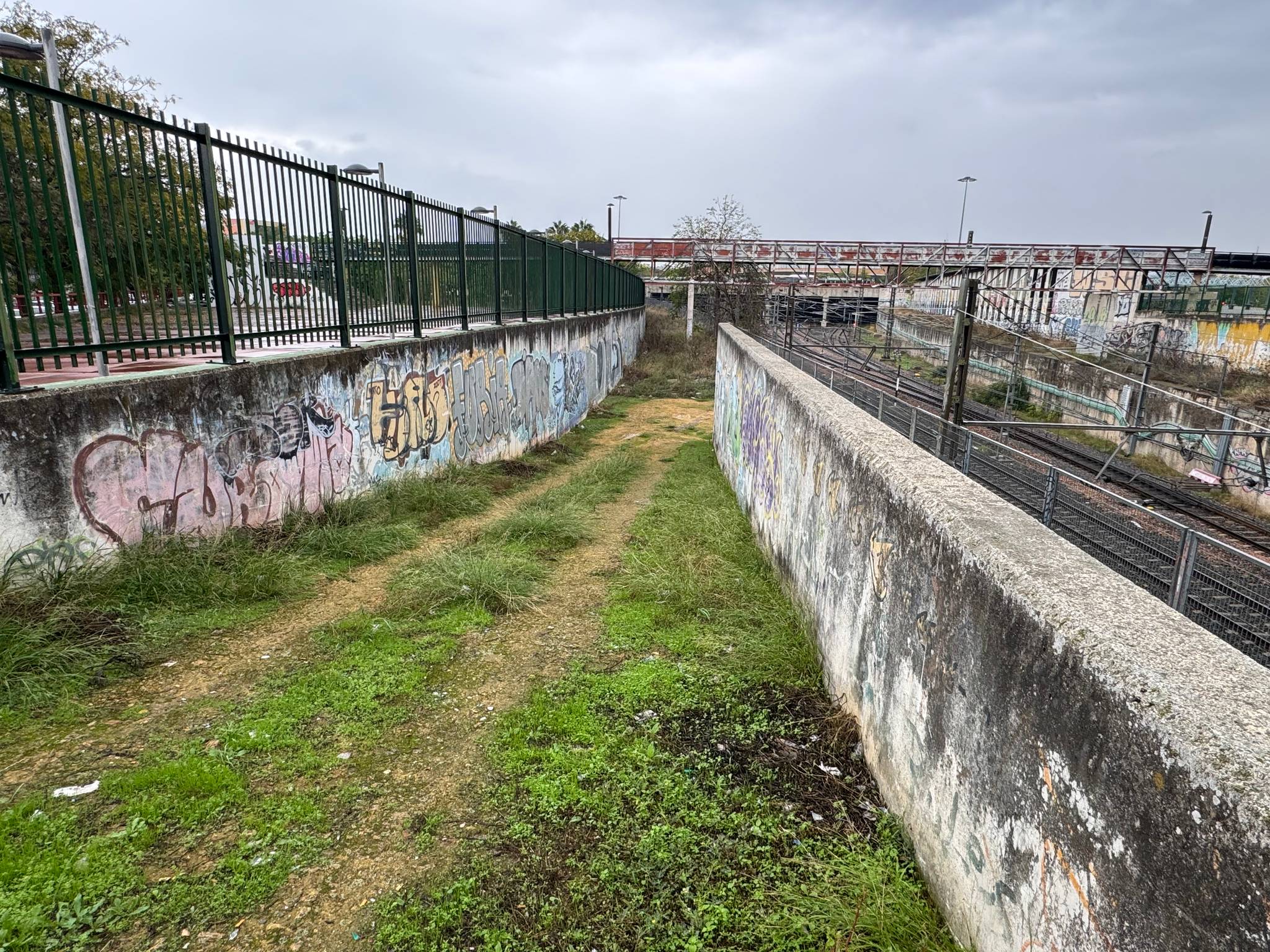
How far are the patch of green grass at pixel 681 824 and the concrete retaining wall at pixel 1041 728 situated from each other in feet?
0.75

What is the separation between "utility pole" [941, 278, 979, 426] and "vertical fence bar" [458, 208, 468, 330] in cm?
617

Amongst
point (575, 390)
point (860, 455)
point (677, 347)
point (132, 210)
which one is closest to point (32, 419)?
point (132, 210)

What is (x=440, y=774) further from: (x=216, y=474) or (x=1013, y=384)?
(x=1013, y=384)

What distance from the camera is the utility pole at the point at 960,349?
6.59m

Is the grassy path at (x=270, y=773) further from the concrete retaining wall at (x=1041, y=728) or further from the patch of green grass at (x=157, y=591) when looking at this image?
the concrete retaining wall at (x=1041, y=728)

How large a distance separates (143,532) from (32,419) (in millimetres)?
963

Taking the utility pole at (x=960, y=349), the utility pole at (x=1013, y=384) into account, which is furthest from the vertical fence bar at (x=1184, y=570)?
the utility pole at (x=1013, y=384)

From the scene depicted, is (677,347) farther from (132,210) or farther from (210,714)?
(210,714)

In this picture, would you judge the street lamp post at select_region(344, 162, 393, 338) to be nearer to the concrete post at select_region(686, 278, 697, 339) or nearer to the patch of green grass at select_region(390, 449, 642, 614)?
the patch of green grass at select_region(390, 449, 642, 614)

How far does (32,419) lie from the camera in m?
3.82

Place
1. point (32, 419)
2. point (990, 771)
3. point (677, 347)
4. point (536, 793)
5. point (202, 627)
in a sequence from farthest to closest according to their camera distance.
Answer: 1. point (677, 347)
2. point (202, 627)
3. point (32, 419)
4. point (536, 793)
5. point (990, 771)

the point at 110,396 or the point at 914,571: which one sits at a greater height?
the point at 110,396

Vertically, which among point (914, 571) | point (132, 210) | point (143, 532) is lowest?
point (143, 532)

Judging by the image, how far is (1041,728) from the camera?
5.97 ft
